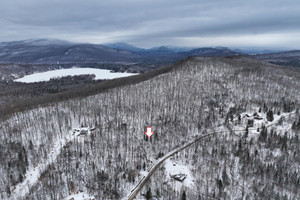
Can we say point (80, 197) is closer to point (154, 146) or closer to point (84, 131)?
point (154, 146)

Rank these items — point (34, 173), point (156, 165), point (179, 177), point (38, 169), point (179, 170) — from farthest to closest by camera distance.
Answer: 1. point (156, 165)
2. point (179, 170)
3. point (38, 169)
4. point (34, 173)
5. point (179, 177)

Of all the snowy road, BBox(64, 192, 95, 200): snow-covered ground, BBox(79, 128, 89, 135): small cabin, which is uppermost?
BBox(79, 128, 89, 135): small cabin

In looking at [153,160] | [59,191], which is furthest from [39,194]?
[153,160]

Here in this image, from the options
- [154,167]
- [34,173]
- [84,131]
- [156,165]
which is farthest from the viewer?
[84,131]

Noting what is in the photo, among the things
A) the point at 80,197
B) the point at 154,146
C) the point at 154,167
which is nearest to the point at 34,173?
the point at 80,197

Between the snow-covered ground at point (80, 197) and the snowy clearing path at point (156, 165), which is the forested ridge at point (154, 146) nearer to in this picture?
the snow-covered ground at point (80, 197)

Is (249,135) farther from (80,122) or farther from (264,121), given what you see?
(80,122)

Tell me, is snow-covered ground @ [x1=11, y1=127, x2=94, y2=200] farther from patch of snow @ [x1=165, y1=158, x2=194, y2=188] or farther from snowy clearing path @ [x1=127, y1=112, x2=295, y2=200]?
patch of snow @ [x1=165, y1=158, x2=194, y2=188]

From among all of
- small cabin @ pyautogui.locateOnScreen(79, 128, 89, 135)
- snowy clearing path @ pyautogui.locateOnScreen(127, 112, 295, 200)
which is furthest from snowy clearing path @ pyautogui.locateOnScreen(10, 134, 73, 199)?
snowy clearing path @ pyautogui.locateOnScreen(127, 112, 295, 200)

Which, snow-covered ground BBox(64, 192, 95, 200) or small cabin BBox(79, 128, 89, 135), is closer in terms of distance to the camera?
snow-covered ground BBox(64, 192, 95, 200)
